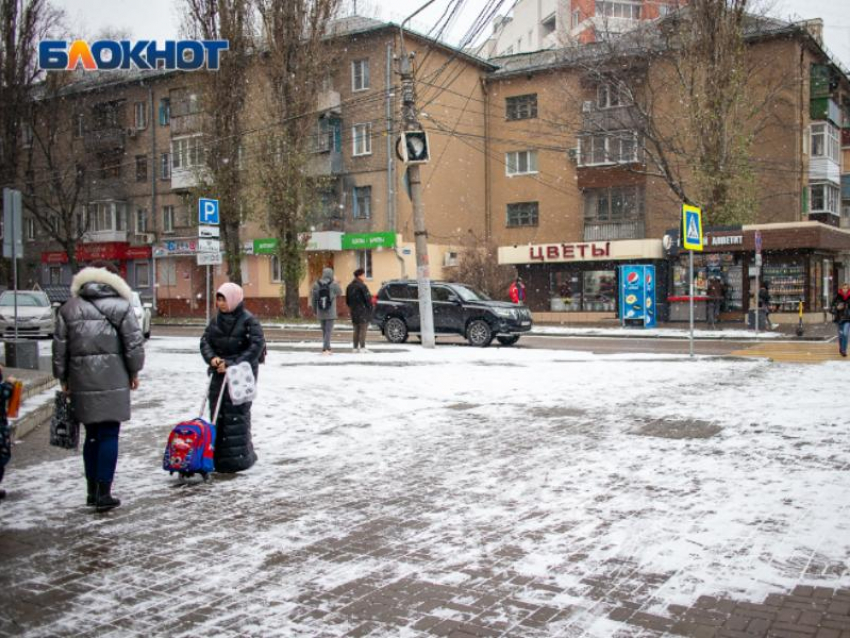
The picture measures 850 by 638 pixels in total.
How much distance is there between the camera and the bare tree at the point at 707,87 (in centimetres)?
3081

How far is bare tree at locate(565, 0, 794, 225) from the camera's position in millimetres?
30812

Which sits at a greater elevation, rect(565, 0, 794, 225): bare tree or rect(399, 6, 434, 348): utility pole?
rect(565, 0, 794, 225): bare tree

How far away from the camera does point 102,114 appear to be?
49594 mm

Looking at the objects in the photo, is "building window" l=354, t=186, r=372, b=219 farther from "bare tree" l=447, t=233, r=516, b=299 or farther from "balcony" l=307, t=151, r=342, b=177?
"bare tree" l=447, t=233, r=516, b=299

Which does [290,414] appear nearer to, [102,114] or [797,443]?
[797,443]

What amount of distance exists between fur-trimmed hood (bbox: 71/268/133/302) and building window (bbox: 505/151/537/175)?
39602 millimetres

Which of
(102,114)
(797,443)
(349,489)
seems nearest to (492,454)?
(349,489)

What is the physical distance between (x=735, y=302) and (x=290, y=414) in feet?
90.6

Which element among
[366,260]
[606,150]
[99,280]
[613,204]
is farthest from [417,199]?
[613,204]

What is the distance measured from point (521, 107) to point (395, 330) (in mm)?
24852

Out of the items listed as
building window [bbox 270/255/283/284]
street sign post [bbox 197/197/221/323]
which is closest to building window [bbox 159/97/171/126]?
building window [bbox 270/255/283/284]

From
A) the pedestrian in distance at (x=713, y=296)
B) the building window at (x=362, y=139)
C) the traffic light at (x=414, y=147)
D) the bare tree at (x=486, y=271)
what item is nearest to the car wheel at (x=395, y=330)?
the traffic light at (x=414, y=147)

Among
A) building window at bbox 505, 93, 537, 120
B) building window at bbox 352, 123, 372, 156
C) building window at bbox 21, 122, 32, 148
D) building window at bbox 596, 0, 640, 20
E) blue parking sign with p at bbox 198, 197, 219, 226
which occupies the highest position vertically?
building window at bbox 596, 0, 640, 20

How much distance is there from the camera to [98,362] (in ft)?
19.7
